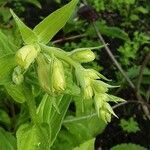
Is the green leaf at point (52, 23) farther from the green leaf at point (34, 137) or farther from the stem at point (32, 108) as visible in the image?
the green leaf at point (34, 137)

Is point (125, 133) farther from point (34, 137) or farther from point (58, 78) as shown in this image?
point (58, 78)

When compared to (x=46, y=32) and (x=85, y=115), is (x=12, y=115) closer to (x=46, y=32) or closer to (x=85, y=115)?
(x=85, y=115)

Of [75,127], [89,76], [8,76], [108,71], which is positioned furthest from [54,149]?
[108,71]

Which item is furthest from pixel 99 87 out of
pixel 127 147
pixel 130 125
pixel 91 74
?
pixel 130 125

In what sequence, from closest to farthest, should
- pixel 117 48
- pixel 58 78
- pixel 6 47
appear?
1. pixel 58 78
2. pixel 6 47
3. pixel 117 48

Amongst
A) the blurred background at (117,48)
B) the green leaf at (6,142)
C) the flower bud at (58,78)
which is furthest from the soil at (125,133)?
the flower bud at (58,78)

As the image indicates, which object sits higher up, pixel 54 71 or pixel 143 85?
pixel 54 71
